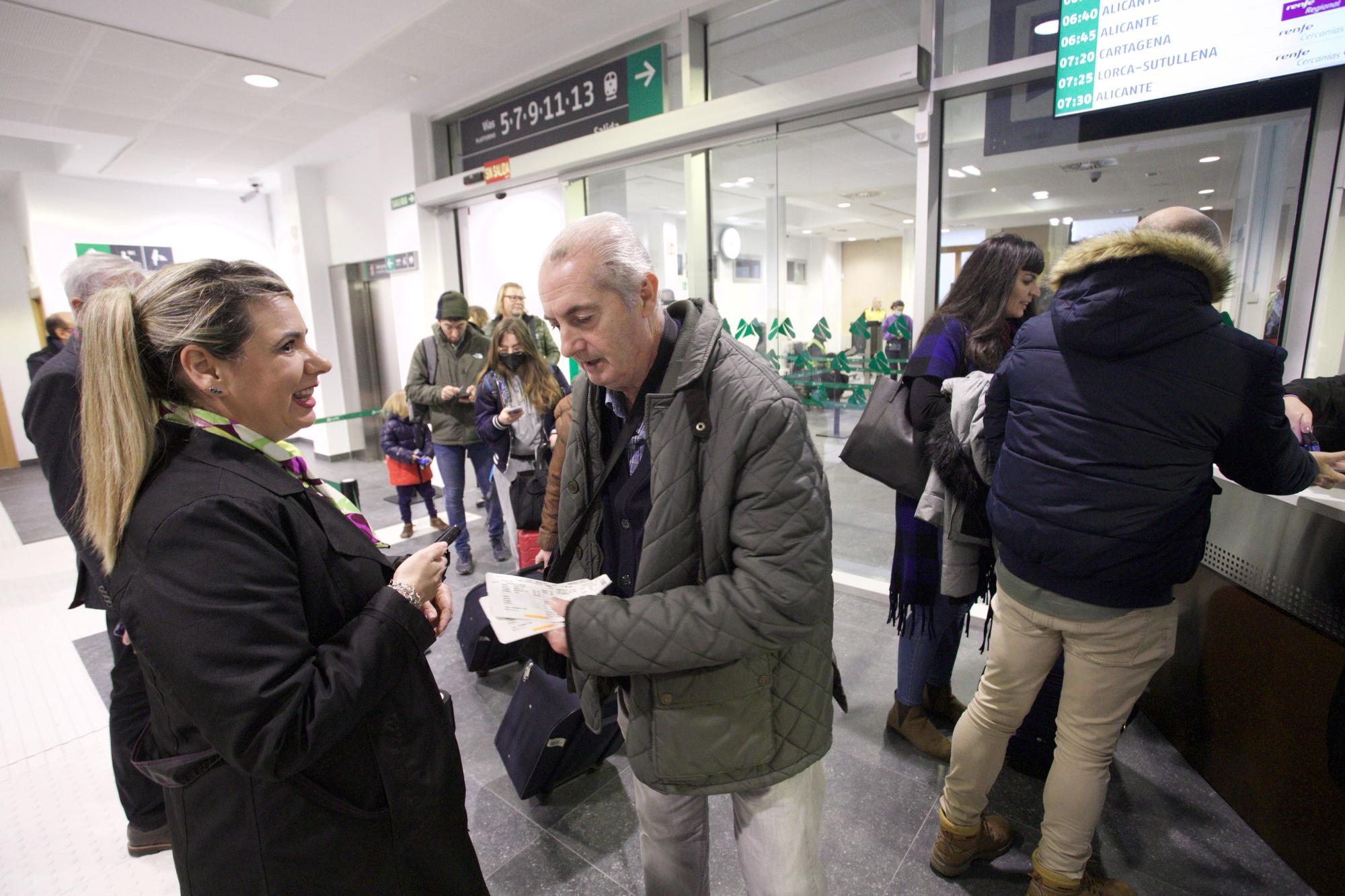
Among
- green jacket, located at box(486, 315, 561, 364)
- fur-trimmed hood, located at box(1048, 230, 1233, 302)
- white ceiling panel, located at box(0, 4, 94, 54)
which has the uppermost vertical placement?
white ceiling panel, located at box(0, 4, 94, 54)

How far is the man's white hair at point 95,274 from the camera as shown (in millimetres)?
2078

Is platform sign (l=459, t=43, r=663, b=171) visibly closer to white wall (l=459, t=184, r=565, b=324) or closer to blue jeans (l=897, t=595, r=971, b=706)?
white wall (l=459, t=184, r=565, b=324)

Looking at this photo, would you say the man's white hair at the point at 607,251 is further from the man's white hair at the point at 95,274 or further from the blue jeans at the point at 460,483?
the blue jeans at the point at 460,483

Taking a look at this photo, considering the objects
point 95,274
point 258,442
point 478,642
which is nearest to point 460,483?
point 478,642

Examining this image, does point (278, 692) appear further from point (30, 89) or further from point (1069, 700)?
point (30, 89)

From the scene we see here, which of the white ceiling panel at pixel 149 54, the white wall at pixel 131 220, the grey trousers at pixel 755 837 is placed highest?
the white ceiling panel at pixel 149 54

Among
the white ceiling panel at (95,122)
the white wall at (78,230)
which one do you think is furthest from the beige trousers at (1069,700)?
the white wall at (78,230)

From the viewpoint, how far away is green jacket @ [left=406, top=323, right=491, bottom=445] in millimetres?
4270

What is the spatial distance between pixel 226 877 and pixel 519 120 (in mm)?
5379

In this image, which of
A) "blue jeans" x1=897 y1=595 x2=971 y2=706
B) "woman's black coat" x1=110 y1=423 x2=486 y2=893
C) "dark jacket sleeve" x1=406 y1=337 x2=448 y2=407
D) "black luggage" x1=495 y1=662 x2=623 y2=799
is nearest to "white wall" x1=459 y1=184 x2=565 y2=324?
"dark jacket sleeve" x1=406 y1=337 x2=448 y2=407

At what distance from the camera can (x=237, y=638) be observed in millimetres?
882

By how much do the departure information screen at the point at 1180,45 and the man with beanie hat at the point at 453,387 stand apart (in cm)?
344

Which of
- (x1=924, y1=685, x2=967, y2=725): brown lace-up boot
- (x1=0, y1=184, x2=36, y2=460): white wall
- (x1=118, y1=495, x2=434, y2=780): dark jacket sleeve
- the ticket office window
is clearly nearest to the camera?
(x1=118, y1=495, x2=434, y2=780): dark jacket sleeve

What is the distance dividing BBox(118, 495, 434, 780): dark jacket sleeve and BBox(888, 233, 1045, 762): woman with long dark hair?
177cm
